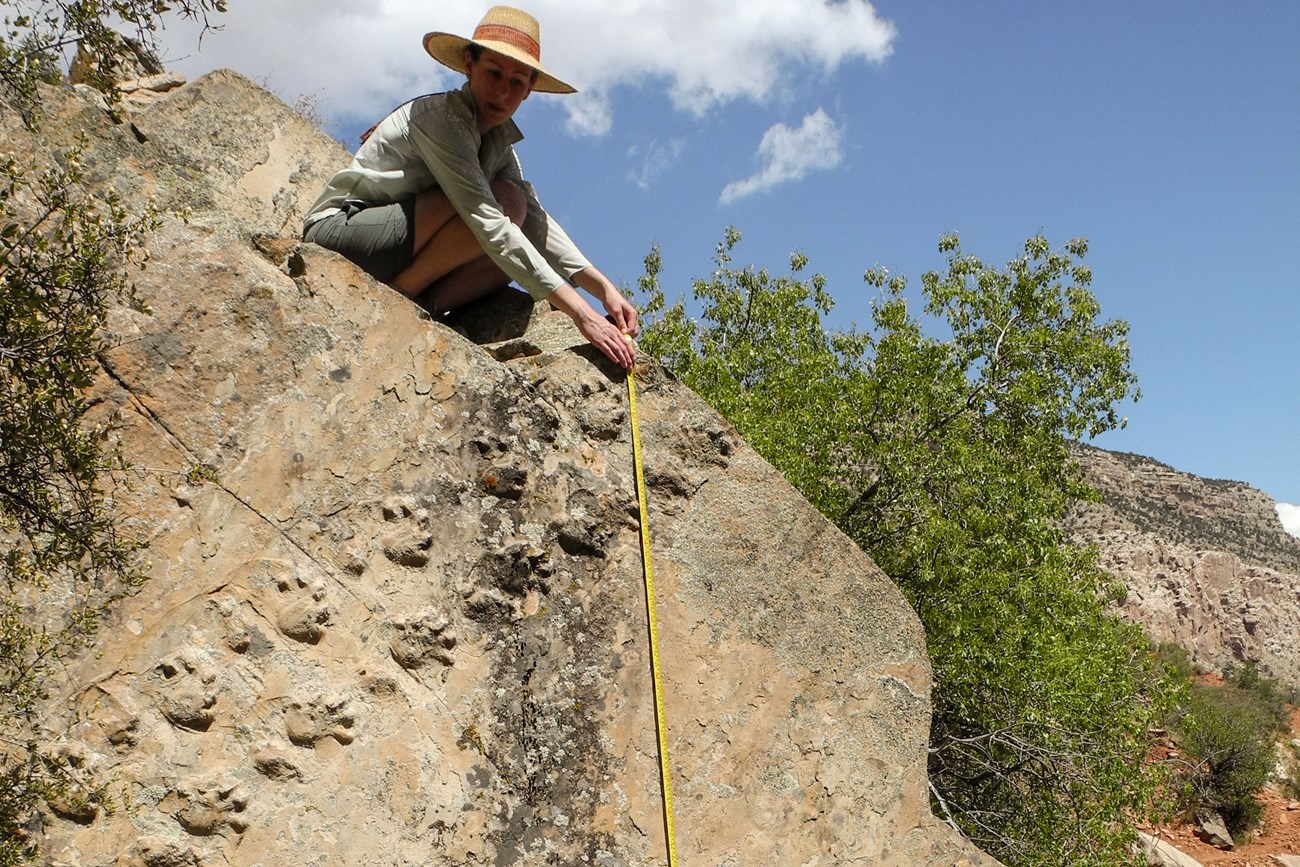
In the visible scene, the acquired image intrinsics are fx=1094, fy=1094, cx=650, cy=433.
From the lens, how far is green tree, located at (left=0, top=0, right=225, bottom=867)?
8.94ft

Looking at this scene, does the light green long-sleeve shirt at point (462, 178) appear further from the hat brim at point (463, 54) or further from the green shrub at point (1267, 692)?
the green shrub at point (1267, 692)

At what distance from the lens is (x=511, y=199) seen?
3.90m

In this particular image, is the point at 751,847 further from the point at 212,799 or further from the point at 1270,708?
the point at 1270,708

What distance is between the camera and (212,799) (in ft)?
9.27

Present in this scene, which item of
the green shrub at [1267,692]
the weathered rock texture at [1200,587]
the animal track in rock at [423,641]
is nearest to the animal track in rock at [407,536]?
the animal track in rock at [423,641]

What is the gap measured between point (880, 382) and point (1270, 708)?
22.8m

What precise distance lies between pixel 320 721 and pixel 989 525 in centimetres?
768

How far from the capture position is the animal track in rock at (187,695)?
9.42 ft

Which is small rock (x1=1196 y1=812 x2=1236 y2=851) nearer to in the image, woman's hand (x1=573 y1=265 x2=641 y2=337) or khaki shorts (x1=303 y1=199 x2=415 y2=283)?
woman's hand (x1=573 y1=265 x2=641 y2=337)

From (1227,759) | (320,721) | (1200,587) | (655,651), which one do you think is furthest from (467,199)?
(1200,587)

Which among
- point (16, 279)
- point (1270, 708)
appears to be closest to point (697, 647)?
point (16, 279)

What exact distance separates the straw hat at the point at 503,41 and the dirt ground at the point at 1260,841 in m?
17.0

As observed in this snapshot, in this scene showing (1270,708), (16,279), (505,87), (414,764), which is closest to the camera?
(16,279)

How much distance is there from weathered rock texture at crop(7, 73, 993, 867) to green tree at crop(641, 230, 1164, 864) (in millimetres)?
5546
